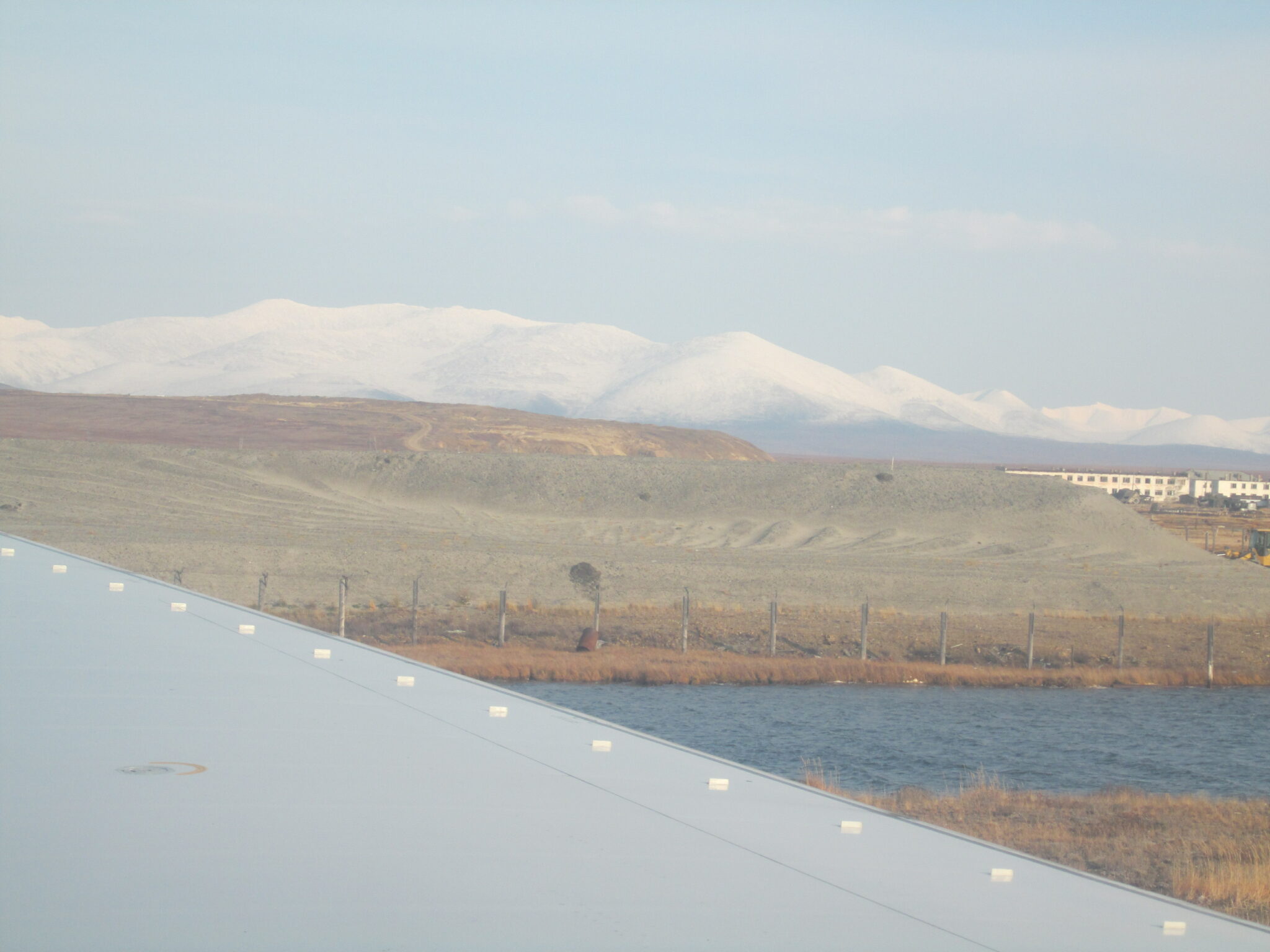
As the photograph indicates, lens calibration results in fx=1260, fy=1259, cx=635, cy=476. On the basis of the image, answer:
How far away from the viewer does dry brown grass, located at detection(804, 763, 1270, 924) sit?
12.1 m

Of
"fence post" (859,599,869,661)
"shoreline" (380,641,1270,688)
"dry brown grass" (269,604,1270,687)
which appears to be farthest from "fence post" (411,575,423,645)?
"fence post" (859,599,869,661)

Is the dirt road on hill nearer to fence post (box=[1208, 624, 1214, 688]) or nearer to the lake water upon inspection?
fence post (box=[1208, 624, 1214, 688])

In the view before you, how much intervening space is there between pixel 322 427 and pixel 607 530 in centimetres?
6357

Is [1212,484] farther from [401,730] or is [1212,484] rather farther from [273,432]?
[401,730]

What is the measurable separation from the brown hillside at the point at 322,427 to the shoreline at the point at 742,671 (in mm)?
72420

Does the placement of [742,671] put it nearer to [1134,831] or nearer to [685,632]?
[685,632]

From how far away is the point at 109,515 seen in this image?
51625 millimetres

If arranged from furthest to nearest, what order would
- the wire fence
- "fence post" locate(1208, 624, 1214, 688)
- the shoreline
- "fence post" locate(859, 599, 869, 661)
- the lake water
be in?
the wire fence, "fence post" locate(1208, 624, 1214, 688), "fence post" locate(859, 599, 869, 661), the shoreline, the lake water

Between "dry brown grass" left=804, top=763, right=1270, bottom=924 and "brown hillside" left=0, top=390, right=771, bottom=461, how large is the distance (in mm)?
89668

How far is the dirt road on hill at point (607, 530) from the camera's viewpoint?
45781mm

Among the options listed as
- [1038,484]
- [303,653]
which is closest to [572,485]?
[1038,484]

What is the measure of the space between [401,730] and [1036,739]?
81.7 feet

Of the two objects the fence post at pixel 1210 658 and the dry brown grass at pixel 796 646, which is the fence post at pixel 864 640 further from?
the fence post at pixel 1210 658

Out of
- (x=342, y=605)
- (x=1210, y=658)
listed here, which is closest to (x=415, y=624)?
(x=342, y=605)
